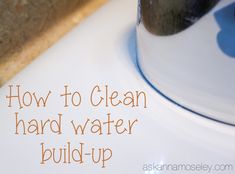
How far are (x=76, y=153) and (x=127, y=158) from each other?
38 millimetres

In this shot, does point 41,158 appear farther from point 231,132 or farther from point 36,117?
point 231,132

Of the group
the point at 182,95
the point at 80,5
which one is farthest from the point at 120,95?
the point at 80,5

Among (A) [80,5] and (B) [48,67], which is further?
(A) [80,5]

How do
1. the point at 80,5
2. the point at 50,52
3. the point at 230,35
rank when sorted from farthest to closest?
1. the point at 80,5
2. the point at 50,52
3. the point at 230,35

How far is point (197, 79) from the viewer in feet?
0.87

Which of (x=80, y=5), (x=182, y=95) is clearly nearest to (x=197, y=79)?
(x=182, y=95)

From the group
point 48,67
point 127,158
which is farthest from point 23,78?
point 127,158

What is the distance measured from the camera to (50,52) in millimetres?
363

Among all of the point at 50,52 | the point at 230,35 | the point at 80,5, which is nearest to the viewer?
the point at 230,35

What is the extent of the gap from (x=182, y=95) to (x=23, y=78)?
15cm

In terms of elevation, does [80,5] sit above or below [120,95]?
above

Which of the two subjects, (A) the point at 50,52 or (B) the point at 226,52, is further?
(A) the point at 50,52

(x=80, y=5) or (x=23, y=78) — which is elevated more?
(x=80, y=5)

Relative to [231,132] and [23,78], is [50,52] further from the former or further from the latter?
[231,132]
